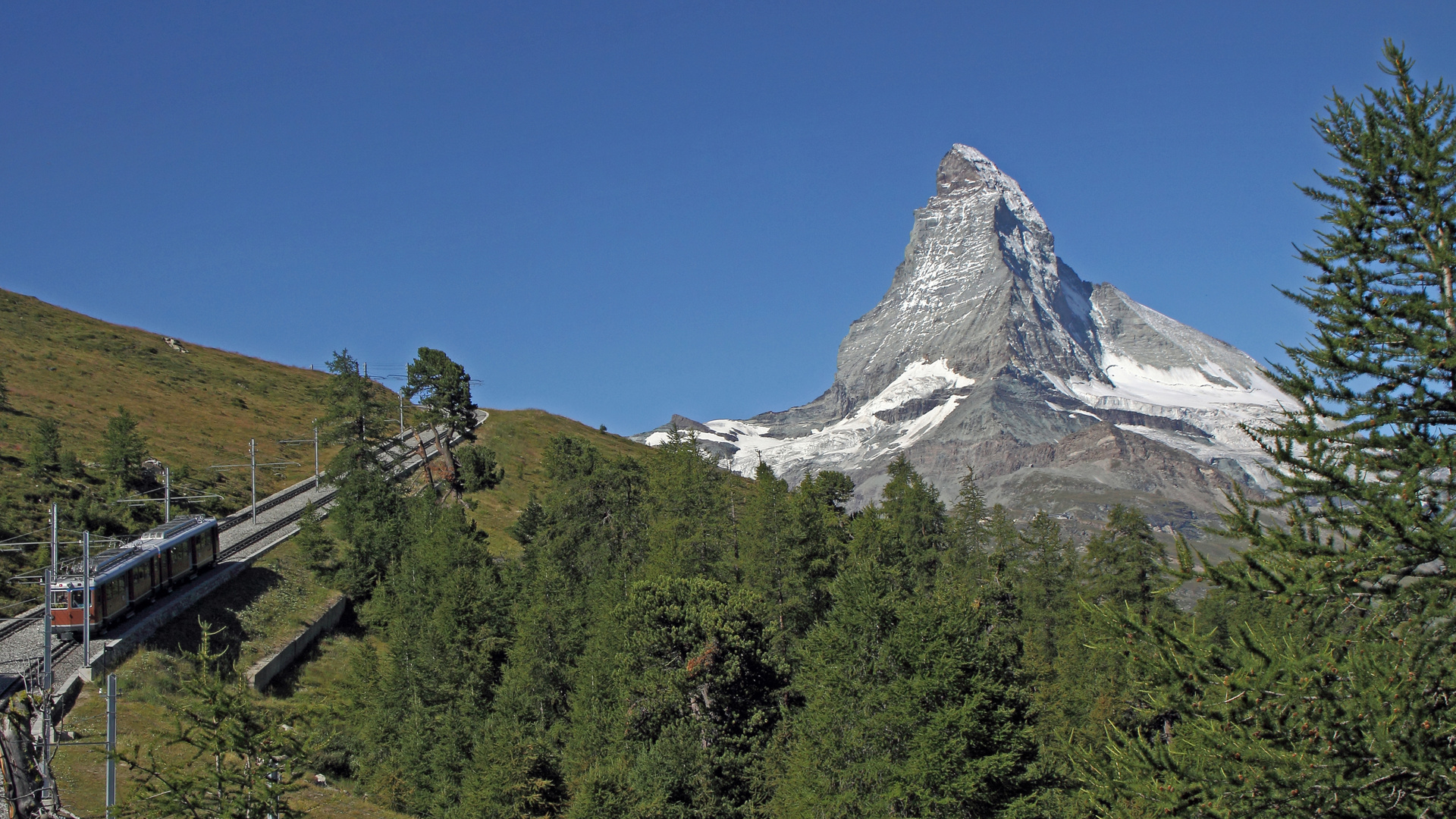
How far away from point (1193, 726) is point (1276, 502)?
347cm

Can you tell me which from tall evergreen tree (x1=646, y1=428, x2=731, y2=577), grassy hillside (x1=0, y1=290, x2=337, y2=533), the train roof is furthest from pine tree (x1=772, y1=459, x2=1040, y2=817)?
grassy hillside (x1=0, y1=290, x2=337, y2=533)

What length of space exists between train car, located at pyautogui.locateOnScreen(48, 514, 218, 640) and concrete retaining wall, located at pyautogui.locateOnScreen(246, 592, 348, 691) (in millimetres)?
7465

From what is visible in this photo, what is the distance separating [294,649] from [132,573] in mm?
12215

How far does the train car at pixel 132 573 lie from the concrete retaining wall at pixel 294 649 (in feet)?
24.5

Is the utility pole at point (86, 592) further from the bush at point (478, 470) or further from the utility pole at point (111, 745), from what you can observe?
the bush at point (478, 470)

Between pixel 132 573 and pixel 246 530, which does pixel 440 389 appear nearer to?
pixel 246 530

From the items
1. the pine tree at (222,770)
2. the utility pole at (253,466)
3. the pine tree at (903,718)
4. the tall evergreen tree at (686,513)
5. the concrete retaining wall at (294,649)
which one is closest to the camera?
the pine tree at (222,770)

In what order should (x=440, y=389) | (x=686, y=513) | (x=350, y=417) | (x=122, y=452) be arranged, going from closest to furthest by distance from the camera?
(x=686, y=513)
(x=122, y=452)
(x=350, y=417)
(x=440, y=389)

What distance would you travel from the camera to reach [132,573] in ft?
179

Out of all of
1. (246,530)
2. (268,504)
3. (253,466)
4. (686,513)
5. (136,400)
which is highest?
(136,400)

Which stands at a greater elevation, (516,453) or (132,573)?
(516,453)

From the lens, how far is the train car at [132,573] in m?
48.1

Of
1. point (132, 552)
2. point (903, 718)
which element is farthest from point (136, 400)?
point (903, 718)

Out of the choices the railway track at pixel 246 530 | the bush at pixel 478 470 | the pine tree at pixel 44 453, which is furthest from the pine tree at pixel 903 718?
the bush at pixel 478 470
